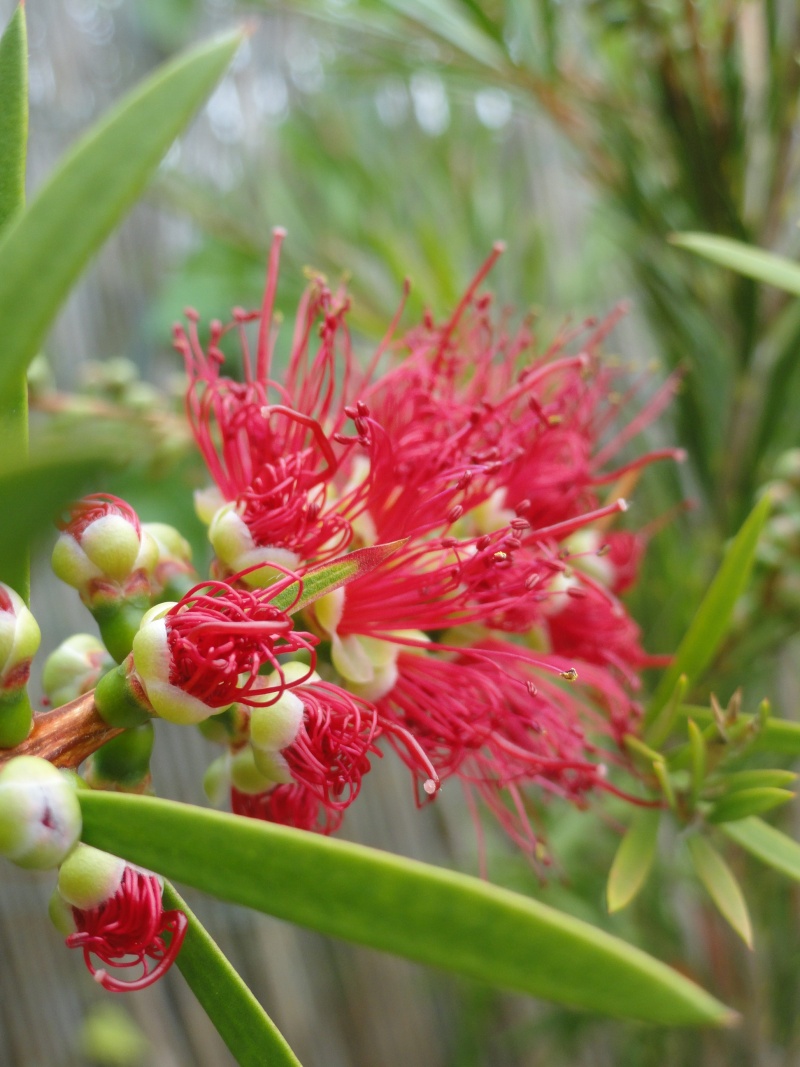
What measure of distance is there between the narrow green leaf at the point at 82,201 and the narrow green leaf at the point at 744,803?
308 mm

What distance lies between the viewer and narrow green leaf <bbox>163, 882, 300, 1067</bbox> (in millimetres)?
284

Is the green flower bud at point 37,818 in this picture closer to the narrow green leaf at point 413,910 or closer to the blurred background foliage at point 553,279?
the narrow green leaf at point 413,910

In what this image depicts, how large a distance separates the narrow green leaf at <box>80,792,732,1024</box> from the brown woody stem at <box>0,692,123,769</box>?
0.08m

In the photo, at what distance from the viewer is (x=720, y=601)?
1.33 ft

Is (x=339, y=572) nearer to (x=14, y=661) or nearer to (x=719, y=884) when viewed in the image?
(x=14, y=661)

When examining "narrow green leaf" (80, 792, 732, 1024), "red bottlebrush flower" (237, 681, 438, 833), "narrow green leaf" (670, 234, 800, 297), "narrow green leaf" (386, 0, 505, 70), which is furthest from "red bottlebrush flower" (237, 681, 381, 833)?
"narrow green leaf" (386, 0, 505, 70)

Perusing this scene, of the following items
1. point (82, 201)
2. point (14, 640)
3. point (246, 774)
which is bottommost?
point (246, 774)

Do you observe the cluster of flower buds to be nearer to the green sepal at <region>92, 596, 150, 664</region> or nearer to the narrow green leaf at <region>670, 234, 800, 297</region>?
the green sepal at <region>92, 596, 150, 664</region>

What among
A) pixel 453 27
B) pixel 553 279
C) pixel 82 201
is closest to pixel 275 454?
pixel 82 201

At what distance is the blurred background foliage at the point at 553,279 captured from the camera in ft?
2.18

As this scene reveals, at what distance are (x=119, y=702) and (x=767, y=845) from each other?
0.87 feet

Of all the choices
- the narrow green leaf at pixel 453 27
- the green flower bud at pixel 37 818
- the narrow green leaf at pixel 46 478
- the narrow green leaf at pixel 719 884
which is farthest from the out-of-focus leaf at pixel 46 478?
the narrow green leaf at pixel 453 27

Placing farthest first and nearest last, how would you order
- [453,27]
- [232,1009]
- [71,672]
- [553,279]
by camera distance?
[553,279]
[453,27]
[71,672]
[232,1009]

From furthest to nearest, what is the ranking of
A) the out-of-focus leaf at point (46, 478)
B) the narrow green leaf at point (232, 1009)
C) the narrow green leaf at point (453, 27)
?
the narrow green leaf at point (453, 27) → the narrow green leaf at point (232, 1009) → the out-of-focus leaf at point (46, 478)
